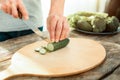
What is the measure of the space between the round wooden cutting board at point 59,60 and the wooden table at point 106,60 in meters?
0.02

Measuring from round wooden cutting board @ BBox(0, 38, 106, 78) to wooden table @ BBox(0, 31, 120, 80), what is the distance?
0.06 feet

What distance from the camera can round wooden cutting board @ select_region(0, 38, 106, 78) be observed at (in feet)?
2.78

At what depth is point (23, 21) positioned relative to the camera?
1.19 m

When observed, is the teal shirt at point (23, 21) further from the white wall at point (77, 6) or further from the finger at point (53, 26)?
the white wall at point (77, 6)

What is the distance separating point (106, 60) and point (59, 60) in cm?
20

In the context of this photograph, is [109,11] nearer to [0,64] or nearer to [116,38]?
[116,38]

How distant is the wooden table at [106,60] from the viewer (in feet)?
2.77

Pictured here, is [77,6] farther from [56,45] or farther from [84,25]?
[56,45]

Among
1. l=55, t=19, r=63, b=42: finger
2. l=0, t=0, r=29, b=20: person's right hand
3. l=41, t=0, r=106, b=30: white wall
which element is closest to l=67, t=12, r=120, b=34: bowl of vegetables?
l=55, t=19, r=63, b=42: finger

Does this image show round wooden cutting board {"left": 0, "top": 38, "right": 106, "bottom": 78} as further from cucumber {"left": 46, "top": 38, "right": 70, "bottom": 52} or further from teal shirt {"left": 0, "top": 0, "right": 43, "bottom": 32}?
teal shirt {"left": 0, "top": 0, "right": 43, "bottom": 32}

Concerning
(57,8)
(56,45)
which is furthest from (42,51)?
(57,8)

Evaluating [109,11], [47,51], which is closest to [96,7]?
[109,11]

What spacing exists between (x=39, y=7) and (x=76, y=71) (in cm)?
55

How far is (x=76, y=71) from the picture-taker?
848mm
